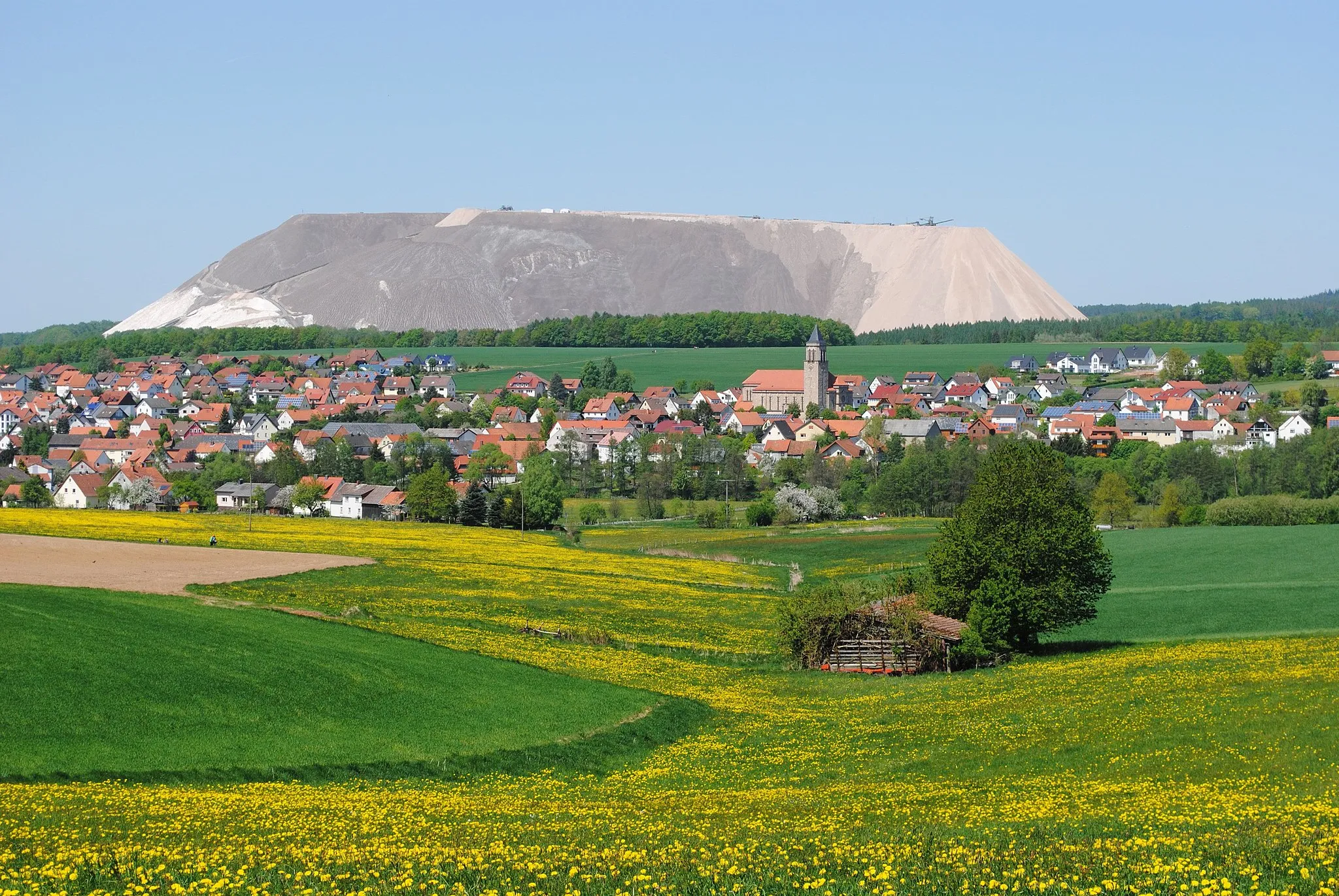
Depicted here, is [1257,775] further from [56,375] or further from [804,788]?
[56,375]

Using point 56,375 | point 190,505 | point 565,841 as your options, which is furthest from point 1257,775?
point 56,375

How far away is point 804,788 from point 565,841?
26.6 ft

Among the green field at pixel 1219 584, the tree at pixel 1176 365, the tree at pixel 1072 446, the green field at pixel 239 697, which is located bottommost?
the green field at pixel 1219 584

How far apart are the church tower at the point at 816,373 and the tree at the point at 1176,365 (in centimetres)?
4049

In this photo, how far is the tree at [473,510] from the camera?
86.3 m

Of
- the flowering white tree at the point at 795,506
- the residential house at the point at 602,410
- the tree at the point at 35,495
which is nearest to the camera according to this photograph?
the flowering white tree at the point at 795,506

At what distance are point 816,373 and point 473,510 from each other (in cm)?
7772

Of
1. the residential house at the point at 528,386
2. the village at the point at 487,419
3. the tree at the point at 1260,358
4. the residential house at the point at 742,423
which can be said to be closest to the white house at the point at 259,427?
the village at the point at 487,419

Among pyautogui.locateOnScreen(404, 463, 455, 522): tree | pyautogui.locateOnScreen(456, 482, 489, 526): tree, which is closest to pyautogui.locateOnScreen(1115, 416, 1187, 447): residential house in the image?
pyautogui.locateOnScreen(456, 482, 489, 526): tree

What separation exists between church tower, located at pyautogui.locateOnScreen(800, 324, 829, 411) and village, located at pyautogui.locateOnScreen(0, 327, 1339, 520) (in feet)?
0.82

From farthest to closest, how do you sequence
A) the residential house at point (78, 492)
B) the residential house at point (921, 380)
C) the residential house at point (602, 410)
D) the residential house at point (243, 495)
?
1. the residential house at point (921, 380)
2. the residential house at point (602, 410)
3. the residential house at point (78, 492)
4. the residential house at point (243, 495)

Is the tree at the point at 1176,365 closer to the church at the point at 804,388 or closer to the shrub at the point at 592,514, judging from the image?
the church at the point at 804,388

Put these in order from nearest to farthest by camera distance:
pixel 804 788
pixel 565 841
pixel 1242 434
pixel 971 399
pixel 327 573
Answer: pixel 565 841 → pixel 804 788 → pixel 327 573 → pixel 1242 434 → pixel 971 399

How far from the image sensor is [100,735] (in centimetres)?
2408
